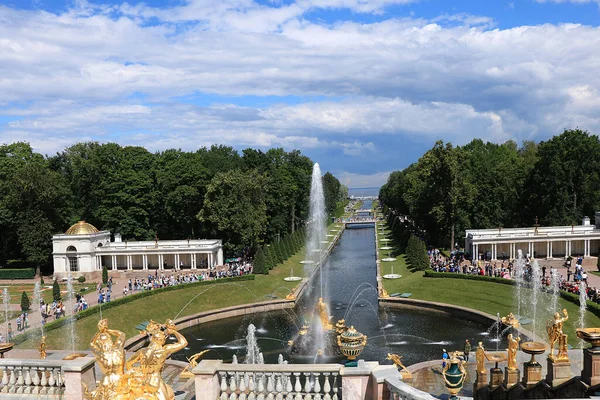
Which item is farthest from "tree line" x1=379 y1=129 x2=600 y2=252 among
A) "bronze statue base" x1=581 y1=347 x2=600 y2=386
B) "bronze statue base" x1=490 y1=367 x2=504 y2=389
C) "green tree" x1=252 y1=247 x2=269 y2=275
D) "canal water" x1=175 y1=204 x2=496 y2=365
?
"bronze statue base" x1=581 y1=347 x2=600 y2=386

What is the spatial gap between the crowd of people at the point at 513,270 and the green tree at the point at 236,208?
20.6 metres

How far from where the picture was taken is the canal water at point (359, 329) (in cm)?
3095

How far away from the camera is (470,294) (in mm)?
41844

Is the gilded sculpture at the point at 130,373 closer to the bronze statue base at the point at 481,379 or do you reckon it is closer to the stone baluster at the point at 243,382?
the stone baluster at the point at 243,382

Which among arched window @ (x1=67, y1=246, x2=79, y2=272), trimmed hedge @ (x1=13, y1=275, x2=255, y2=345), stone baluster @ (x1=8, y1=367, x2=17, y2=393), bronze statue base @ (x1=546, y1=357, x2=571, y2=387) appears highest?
stone baluster @ (x1=8, y1=367, x2=17, y2=393)

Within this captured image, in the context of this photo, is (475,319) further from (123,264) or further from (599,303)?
(123,264)

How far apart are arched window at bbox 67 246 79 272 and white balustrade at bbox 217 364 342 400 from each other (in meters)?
51.4

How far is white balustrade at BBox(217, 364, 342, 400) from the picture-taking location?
1081 centimetres

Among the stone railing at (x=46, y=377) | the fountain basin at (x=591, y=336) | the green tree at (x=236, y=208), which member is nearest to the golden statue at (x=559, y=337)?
the fountain basin at (x=591, y=336)

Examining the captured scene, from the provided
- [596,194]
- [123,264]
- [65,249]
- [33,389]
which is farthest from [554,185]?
[33,389]

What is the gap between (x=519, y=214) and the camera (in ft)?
229

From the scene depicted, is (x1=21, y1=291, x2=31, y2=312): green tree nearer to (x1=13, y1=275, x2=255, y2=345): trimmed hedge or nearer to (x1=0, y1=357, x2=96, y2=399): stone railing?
(x1=13, y1=275, x2=255, y2=345): trimmed hedge

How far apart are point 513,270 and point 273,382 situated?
139 feet

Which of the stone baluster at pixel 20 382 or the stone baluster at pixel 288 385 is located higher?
the stone baluster at pixel 288 385
